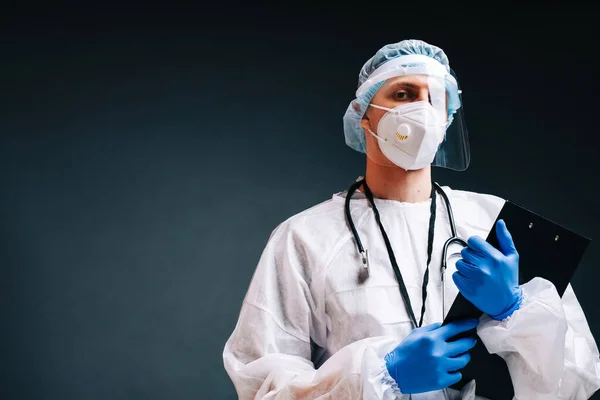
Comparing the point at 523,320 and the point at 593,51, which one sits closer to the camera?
the point at 523,320

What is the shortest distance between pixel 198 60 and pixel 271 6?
1.02 ft

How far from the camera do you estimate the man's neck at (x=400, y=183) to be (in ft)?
5.55

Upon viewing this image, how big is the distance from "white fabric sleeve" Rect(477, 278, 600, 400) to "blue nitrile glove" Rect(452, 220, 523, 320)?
27 mm

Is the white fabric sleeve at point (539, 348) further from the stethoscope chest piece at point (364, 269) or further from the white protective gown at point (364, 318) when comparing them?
the stethoscope chest piece at point (364, 269)

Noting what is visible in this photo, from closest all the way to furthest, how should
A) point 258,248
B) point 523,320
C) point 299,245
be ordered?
point 523,320 → point 299,245 → point 258,248

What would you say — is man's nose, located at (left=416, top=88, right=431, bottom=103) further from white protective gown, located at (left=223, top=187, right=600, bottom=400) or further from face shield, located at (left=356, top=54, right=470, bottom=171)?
white protective gown, located at (left=223, top=187, right=600, bottom=400)

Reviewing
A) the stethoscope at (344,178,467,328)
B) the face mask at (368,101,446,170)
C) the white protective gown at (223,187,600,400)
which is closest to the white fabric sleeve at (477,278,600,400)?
the white protective gown at (223,187,600,400)

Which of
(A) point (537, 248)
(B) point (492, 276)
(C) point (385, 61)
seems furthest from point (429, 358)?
(C) point (385, 61)

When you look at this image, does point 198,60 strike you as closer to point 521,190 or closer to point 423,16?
point 423,16

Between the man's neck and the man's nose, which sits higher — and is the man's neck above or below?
below

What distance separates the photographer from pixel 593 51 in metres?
2.53

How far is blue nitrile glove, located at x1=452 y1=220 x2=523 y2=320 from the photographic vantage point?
1.34 m

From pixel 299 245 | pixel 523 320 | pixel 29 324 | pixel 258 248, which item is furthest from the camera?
pixel 258 248

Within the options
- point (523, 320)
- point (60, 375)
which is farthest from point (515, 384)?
point (60, 375)
